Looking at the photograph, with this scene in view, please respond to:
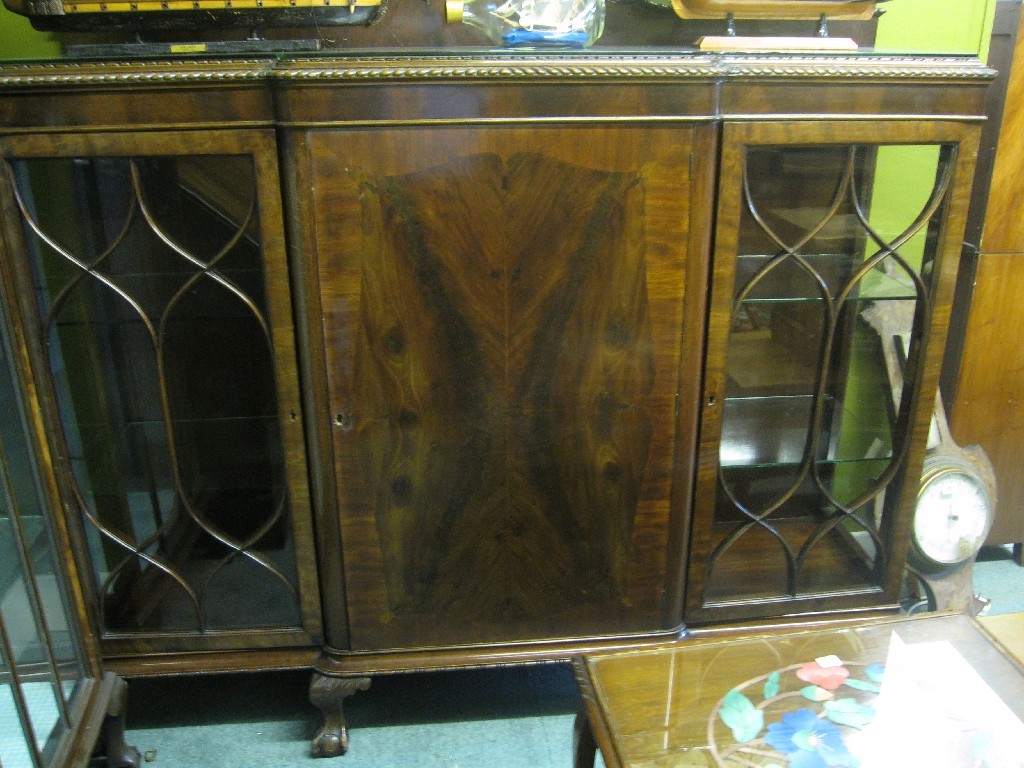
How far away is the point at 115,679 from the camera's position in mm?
1244

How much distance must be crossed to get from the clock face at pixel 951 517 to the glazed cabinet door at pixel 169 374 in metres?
1.06

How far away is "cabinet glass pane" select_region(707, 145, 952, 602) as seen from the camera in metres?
1.16

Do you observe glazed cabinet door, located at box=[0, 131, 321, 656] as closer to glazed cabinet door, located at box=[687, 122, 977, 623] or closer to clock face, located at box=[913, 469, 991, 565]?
glazed cabinet door, located at box=[687, 122, 977, 623]

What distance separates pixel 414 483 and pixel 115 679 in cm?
55

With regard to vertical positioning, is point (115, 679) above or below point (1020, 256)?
below

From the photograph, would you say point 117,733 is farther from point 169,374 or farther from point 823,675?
point 823,675

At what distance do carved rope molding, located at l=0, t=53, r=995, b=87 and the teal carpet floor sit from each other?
102 cm

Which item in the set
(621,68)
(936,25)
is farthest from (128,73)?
(936,25)

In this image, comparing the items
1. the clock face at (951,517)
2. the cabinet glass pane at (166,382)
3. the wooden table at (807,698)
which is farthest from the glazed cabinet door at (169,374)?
the clock face at (951,517)

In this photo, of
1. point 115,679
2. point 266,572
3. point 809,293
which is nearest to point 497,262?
point 809,293

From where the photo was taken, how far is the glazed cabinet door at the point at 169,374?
3.58 feet

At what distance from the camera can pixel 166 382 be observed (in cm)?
121

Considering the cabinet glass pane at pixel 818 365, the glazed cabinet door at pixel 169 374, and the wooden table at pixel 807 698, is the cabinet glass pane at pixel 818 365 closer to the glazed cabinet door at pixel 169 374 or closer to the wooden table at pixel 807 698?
the wooden table at pixel 807 698

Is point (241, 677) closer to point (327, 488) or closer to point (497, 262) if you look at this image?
point (327, 488)
